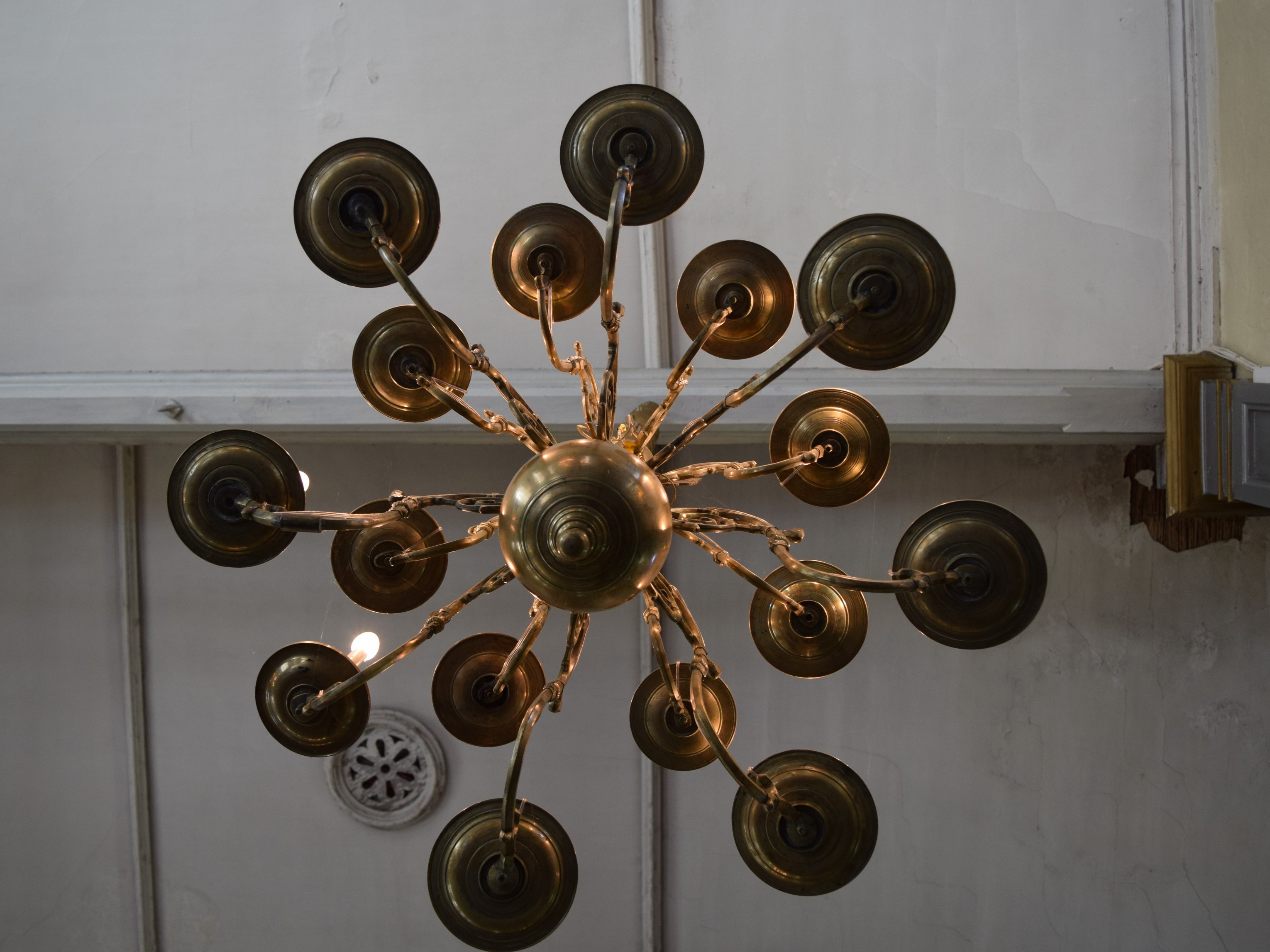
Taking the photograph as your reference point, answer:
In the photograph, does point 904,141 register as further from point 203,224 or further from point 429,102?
point 203,224

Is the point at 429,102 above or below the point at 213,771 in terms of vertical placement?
above

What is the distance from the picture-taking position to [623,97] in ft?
6.70

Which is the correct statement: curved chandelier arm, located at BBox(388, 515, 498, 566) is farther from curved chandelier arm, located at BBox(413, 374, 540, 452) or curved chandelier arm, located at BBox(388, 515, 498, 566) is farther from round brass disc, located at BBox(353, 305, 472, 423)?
round brass disc, located at BBox(353, 305, 472, 423)

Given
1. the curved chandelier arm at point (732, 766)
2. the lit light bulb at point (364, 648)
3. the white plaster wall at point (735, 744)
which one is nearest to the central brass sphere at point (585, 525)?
the curved chandelier arm at point (732, 766)

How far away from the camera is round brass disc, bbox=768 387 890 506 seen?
2426mm

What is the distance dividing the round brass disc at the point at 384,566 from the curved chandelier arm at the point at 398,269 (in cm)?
60

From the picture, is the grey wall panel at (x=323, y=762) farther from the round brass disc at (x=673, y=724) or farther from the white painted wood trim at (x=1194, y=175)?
the white painted wood trim at (x=1194, y=175)

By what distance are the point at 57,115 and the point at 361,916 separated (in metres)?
4.42

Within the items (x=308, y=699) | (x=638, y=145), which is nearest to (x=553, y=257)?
(x=638, y=145)

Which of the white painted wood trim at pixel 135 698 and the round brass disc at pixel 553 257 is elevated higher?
the round brass disc at pixel 553 257

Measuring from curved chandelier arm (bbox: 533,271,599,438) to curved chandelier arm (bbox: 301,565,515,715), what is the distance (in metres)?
0.46

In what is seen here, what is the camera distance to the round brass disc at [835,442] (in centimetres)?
243

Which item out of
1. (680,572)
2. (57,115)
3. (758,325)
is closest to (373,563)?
(758,325)

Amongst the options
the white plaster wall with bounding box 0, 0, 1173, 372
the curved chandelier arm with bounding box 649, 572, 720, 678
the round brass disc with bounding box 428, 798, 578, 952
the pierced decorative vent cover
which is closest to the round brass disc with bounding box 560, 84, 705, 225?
the curved chandelier arm with bounding box 649, 572, 720, 678
